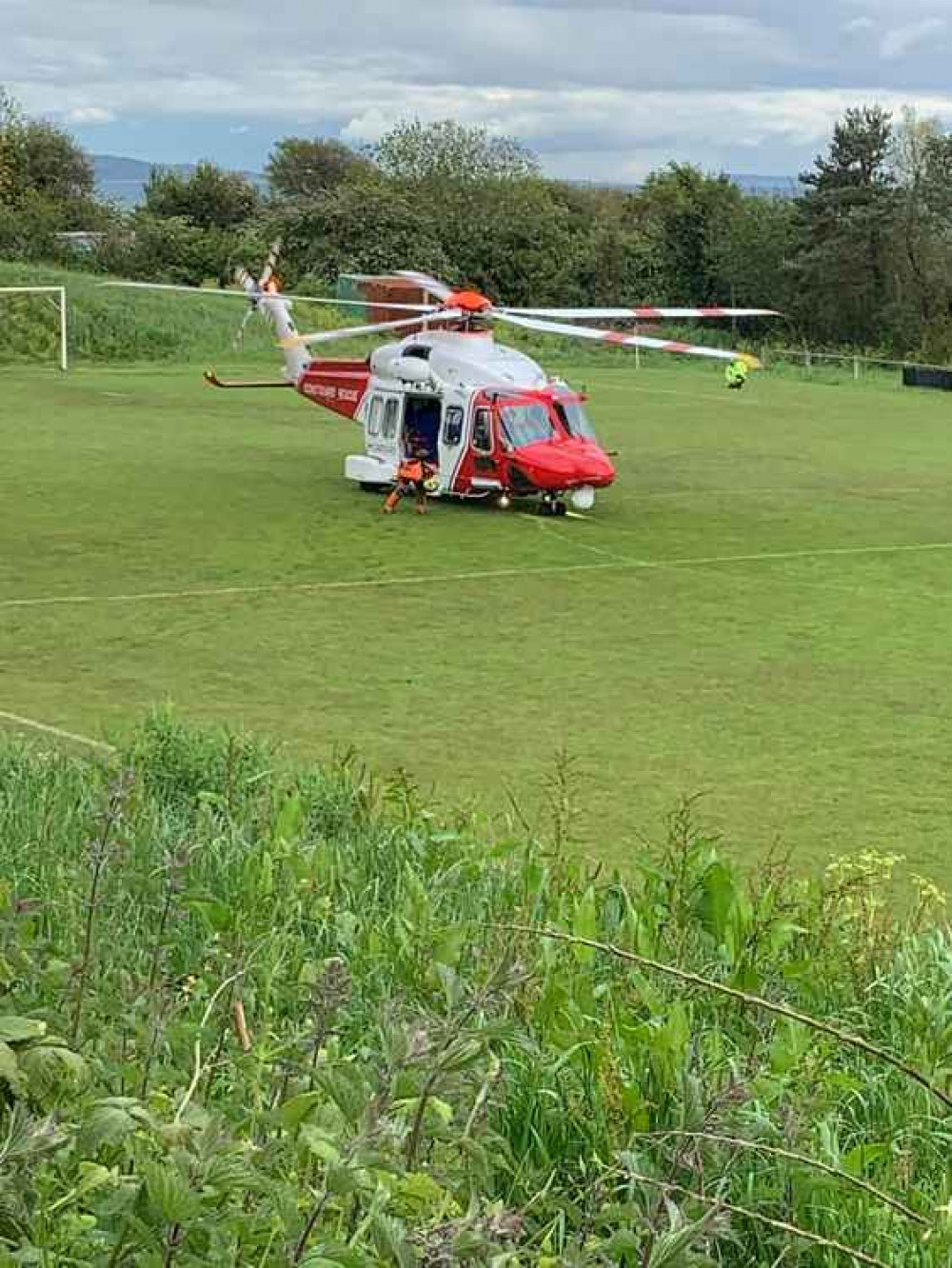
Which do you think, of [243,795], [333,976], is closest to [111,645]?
[243,795]

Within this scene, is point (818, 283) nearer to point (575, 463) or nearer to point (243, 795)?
point (575, 463)

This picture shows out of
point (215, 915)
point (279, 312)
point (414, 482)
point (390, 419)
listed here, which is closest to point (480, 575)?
point (414, 482)

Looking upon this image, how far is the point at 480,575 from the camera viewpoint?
623 inches

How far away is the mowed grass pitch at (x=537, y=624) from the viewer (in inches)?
384

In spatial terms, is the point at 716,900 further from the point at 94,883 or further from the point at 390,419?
the point at 390,419

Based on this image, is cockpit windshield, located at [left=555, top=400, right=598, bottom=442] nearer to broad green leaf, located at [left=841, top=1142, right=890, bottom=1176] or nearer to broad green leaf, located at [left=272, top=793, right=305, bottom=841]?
broad green leaf, located at [left=272, top=793, right=305, bottom=841]

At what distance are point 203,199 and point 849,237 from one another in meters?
23.6

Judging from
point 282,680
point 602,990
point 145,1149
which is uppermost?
point 145,1149

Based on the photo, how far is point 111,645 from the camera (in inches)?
489

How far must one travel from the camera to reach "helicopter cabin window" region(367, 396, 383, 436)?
19891 mm

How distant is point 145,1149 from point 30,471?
19489mm

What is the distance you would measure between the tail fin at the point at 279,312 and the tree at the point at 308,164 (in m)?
67.0

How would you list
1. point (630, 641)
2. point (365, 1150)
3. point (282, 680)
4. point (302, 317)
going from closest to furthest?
1. point (365, 1150)
2. point (282, 680)
3. point (630, 641)
4. point (302, 317)

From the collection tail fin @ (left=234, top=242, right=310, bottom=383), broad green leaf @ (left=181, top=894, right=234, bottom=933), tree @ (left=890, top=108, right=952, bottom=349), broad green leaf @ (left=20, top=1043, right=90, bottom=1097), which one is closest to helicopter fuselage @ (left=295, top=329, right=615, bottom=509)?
tail fin @ (left=234, top=242, right=310, bottom=383)
